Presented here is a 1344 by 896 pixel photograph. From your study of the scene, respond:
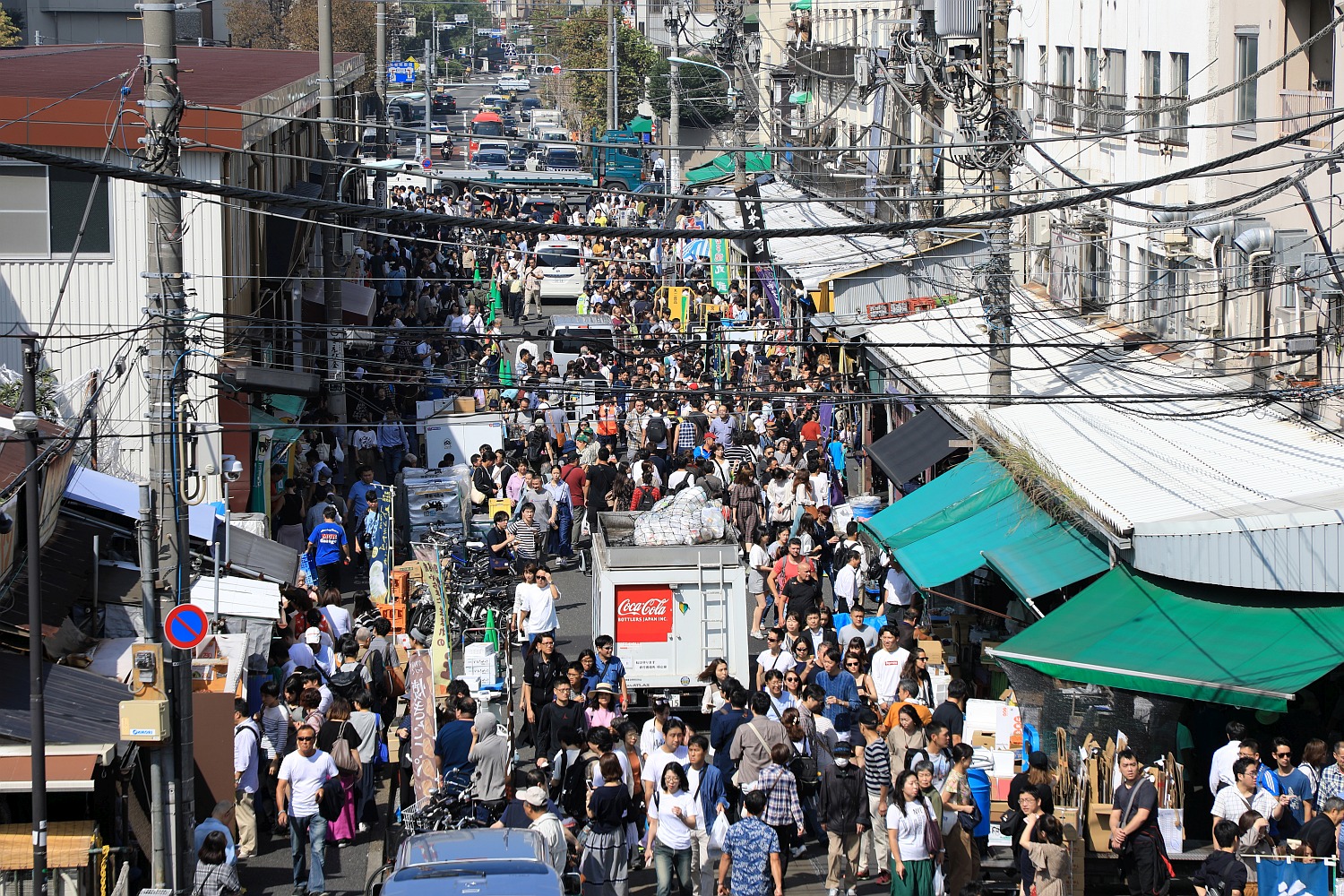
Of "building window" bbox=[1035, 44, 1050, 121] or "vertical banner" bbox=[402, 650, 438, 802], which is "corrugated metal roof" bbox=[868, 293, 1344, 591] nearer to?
"vertical banner" bbox=[402, 650, 438, 802]

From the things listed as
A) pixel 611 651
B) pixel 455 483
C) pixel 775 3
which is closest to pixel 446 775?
pixel 611 651

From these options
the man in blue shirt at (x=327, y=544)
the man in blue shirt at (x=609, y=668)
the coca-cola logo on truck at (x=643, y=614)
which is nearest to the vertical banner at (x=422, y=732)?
the man in blue shirt at (x=609, y=668)

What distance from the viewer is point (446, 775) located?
12.6 metres

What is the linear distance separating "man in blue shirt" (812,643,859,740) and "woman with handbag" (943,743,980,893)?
2165mm

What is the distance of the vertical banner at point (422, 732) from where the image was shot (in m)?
12.7

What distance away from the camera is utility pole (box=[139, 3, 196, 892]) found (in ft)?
38.3

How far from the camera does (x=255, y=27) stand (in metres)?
94.9

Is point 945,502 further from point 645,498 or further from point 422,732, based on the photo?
point 422,732

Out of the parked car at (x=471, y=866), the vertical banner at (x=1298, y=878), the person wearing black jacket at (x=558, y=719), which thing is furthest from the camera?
A: the person wearing black jacket at (x=558, y=719)

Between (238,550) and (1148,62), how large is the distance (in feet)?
48.9

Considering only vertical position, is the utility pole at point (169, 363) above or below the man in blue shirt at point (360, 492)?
above

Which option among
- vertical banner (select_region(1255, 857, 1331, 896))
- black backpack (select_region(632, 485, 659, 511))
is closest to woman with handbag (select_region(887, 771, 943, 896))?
vertical banner (select_region(1255, 857, 1331, 896))

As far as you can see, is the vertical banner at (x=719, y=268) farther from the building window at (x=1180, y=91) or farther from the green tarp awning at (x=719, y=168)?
the building window at (x=1180, y=91)

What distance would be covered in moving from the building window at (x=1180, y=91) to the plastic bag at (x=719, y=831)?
1370 centimetres
